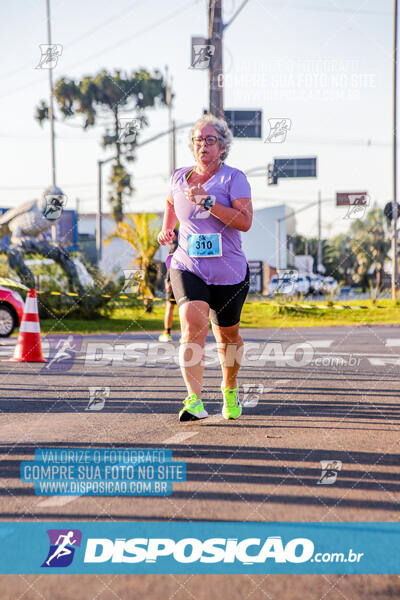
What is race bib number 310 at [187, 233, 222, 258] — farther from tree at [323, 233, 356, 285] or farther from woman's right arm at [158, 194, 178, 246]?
tree at [323, 233, 356, 285]

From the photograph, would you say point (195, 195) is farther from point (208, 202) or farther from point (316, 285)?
point (316, 285)

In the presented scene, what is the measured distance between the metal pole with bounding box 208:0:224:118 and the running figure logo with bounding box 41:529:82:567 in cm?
1384

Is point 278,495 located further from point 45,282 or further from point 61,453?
point 45,282

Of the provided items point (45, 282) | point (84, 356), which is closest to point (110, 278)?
point (45, 282)

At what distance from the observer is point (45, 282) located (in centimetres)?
2020

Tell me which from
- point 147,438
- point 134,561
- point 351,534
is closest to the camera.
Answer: point 134,561

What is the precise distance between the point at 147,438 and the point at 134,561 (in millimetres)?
2081

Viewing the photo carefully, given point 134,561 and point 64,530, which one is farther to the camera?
point 64,530

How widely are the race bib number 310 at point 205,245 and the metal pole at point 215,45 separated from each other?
36.3 feet

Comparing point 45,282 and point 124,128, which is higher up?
point 124,128

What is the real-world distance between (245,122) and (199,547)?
14.3 metres

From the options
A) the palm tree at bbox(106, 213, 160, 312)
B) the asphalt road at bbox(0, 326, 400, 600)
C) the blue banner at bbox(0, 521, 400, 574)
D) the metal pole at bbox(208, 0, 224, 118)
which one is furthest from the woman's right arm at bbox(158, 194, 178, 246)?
the palm tree at bbox(106, 213, 160, 312)

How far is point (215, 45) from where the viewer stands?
15.9 meters

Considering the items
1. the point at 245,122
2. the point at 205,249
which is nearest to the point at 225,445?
the point at 205,249
